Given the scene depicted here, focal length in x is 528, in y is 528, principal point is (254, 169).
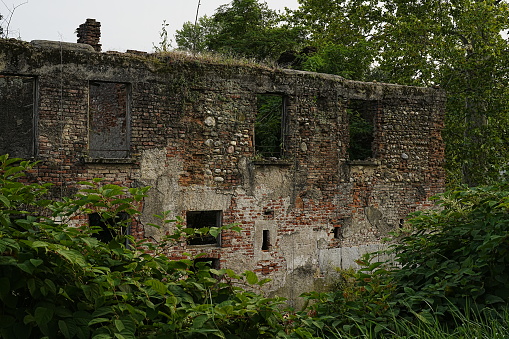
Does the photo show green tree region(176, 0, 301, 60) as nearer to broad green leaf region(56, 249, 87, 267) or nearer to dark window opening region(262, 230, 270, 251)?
dark window opening region(262, 230, 270, 251)

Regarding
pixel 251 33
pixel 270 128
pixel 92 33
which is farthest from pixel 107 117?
pixel 251 33

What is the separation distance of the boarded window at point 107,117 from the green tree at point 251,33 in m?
10.9

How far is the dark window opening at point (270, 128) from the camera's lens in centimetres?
1201

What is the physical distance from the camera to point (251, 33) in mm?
26953

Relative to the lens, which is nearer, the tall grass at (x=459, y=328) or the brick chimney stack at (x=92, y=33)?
the tall grass at (x=459, y=328)

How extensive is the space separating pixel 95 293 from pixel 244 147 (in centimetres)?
758

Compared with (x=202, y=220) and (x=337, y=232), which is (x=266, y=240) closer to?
(x=202, y=220)

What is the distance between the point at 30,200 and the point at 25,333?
0.87 m

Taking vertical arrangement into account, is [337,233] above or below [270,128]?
below

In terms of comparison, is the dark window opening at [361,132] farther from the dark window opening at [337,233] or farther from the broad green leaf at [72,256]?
the broad green leaf at [72,256]

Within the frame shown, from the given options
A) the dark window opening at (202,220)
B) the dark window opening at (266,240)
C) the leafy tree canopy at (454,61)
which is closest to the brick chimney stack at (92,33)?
the leafy tree canopy at (454,61)

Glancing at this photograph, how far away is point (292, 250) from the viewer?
37.1 feet

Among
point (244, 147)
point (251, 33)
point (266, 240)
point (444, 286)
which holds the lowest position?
point (266, 240)

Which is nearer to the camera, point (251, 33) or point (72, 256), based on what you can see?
point (72, 256)
